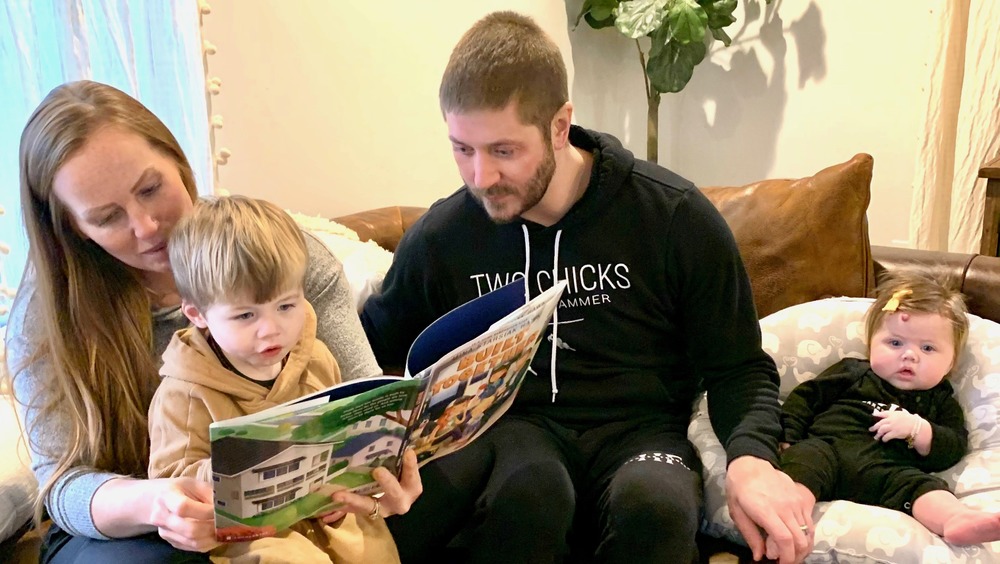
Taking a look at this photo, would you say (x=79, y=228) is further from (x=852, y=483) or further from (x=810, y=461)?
(x=852, y=483)

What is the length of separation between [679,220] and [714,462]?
0.39 m

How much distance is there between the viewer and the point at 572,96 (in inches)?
120

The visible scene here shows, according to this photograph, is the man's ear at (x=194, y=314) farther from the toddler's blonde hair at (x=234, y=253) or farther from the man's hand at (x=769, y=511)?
the man's hand at (x=769, y=511)

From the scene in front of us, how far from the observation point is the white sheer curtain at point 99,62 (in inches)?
55.7

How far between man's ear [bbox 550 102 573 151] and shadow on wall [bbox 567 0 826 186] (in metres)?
1.86

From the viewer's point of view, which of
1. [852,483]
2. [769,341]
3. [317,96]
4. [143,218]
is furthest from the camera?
[317,96]

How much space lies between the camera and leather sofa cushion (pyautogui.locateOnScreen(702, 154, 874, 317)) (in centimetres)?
169

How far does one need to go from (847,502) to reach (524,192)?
2.32ft

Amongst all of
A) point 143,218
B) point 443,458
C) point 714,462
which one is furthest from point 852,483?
point 143,218

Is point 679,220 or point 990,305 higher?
point 679,220

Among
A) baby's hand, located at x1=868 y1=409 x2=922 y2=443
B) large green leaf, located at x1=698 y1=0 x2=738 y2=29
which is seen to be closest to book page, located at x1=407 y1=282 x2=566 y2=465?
baby's hand, located at x1=868 y1=409 x2=922 y2=443

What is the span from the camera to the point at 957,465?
132 centimetres

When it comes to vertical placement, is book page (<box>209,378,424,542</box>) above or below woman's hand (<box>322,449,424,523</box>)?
above

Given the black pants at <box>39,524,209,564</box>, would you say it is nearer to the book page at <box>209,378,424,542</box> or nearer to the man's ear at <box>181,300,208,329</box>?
the book page at <box>209,378,424,542</box>
